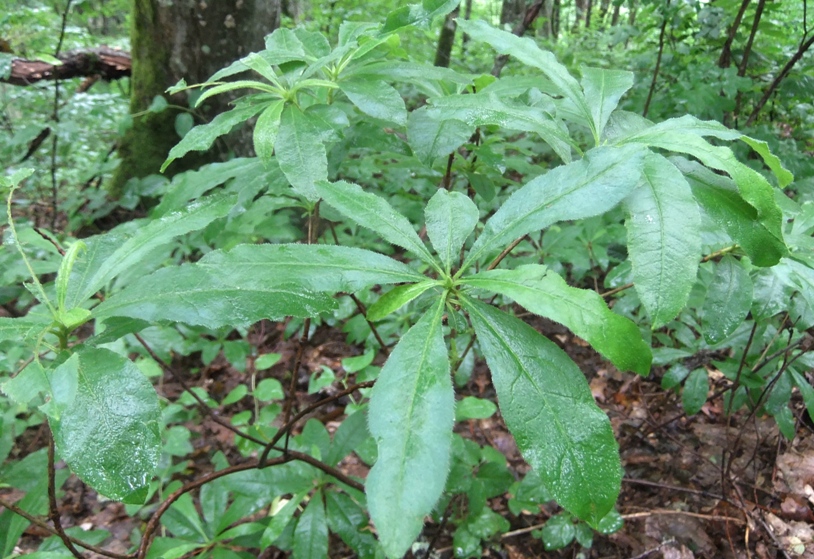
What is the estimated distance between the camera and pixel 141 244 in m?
0.89

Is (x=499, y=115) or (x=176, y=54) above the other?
(x=499, y=115)

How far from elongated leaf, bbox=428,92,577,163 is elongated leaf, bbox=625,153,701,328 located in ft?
0.60

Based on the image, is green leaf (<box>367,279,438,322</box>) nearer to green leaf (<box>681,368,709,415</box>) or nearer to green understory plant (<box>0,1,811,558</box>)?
green understory plant (<box>0,1,811,558</box>)

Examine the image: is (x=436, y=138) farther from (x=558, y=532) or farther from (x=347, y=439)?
(x=558, y=532)

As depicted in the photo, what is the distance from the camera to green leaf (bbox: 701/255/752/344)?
98 centimetres

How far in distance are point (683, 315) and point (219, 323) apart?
186cm

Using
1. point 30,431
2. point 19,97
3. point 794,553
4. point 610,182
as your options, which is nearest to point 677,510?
point 794,553

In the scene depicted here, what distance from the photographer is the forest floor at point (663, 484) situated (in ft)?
5.80

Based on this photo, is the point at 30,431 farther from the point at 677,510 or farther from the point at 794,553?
the point at 794,553

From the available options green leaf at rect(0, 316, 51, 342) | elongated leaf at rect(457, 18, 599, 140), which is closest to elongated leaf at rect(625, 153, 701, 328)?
elongated leaf at rect(457, 18, 599, 140)

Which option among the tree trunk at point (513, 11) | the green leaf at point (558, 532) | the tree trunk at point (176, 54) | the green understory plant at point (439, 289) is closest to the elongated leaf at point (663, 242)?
the green understory plant at point (439, 289)

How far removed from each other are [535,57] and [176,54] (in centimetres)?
292

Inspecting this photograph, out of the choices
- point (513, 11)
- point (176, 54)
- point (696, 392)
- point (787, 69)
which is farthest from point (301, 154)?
point (513, 11)

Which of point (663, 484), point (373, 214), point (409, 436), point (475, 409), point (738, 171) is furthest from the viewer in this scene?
point (663, 484)
